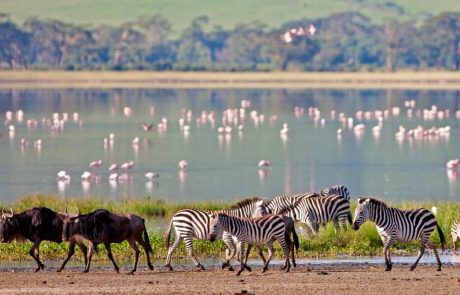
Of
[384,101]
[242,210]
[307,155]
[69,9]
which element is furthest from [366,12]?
[242,210]

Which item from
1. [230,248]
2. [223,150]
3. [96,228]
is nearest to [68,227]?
[96,228]

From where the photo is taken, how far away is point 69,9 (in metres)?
184

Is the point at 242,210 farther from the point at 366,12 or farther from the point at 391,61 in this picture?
the point at 366,12

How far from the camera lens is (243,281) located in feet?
48.8

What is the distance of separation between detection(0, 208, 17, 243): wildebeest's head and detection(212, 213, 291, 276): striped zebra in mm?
2566

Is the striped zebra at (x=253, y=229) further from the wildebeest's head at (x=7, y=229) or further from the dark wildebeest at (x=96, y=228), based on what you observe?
the wildebeest's head at (x=7, y=229)

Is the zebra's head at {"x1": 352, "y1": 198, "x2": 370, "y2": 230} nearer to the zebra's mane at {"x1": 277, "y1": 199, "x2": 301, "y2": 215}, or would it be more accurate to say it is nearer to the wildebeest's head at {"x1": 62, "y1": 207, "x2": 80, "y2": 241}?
the zebra's mane at {"x1": 277, "y1": 199, "x2": 301, "y2": 215}

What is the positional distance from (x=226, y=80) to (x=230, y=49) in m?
33.7

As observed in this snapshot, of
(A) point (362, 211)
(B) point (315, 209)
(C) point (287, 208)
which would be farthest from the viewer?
(B) point (315, 209)

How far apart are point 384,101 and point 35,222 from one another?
68.4 m

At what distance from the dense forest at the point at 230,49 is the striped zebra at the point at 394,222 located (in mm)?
105968

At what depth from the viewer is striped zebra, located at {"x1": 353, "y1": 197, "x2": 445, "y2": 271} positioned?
16.0 meters

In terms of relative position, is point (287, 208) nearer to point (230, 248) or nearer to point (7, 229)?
point (230, 248)

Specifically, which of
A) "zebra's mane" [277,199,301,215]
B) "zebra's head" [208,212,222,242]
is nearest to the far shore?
"zebra's mane" [277,199,301,215]
